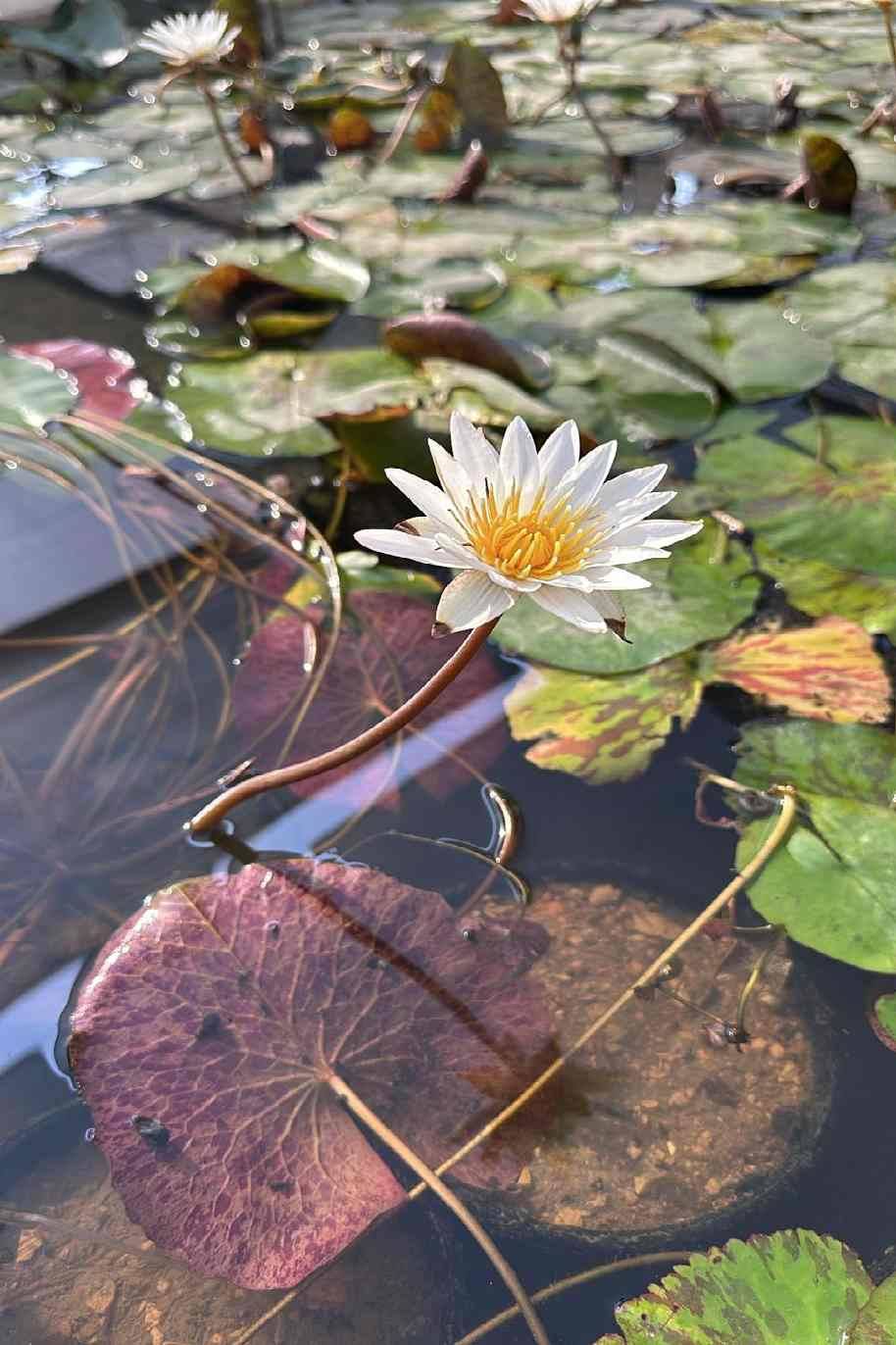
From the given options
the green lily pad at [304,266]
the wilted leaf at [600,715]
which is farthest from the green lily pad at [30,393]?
the wilted leaf at [600,715]

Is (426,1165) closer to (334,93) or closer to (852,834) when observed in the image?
(852,834)

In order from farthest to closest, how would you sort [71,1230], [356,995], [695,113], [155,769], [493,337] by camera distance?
[695,113] → [493,337] → [155,769] → [356,995] → [71,1230]

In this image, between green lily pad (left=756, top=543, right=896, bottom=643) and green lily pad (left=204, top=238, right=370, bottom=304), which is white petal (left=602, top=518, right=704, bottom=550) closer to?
green lily pad (left=756, top=543, right=896, bottom=643)

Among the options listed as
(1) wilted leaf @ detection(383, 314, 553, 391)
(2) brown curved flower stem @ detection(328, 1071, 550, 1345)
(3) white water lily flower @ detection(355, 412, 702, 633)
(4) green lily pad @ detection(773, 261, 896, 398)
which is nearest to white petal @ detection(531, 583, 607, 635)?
(3) white water lily flower @ detection(355, 412, 702, 633)

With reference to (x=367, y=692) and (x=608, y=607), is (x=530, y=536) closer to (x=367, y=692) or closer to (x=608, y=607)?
(x=608, y=607)

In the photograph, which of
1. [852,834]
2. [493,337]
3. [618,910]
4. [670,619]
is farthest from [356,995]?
[493,337]
